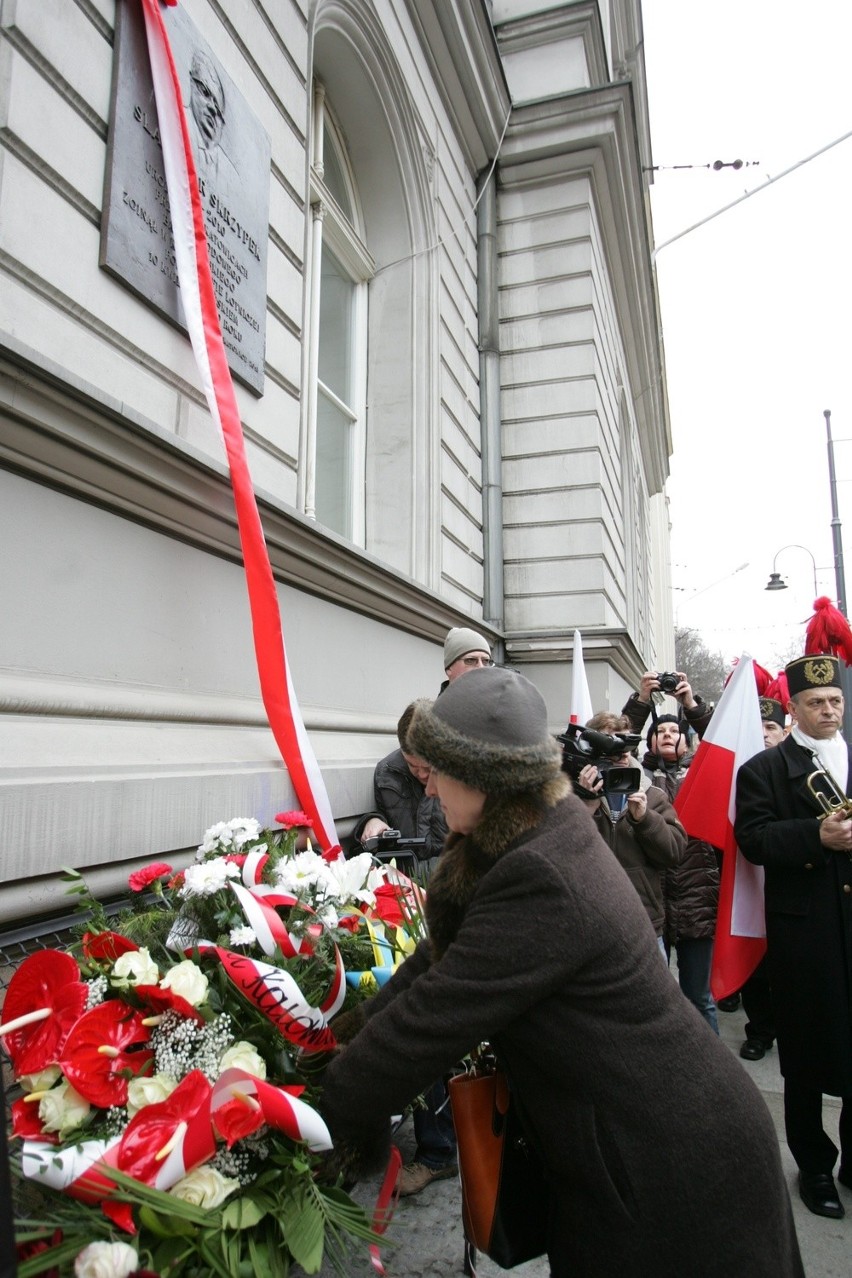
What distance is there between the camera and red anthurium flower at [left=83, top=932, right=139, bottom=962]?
185 cm

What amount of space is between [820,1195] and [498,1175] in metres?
1.86

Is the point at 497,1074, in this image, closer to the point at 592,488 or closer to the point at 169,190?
the point at 169,190

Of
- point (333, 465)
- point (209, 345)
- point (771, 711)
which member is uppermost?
point (333, 465)

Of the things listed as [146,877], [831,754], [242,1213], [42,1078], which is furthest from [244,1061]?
[831,754]

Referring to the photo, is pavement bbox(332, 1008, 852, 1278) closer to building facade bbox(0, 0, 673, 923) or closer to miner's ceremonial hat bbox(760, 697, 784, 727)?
building facade bbox(0, 0, 673, 923)

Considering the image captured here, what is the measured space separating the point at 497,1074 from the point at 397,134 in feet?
Result: 22.6

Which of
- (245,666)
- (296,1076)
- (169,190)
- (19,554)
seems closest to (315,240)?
(169,190)

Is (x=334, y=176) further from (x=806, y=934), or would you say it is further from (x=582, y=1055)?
(x=582, y=1055)

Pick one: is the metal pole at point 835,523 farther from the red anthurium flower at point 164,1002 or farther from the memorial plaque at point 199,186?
the red anthurium flower at point 164,1002

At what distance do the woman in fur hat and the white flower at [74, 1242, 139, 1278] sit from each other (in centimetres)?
41

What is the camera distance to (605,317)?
10164 millimetres

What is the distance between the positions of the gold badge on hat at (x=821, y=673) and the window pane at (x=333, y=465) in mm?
3691

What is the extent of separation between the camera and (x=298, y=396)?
14.5 ft

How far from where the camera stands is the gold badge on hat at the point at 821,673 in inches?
134
